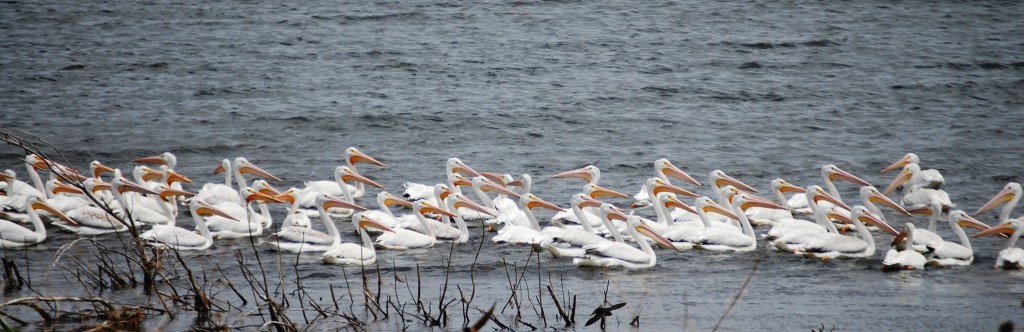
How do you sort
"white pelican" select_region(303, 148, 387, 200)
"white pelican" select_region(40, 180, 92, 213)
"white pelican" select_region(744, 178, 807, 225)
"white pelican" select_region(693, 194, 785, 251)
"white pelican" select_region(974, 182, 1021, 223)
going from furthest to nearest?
"white pelican" select_region(303, 148, 387, 200) → "white pelican" select_region(744, 178, 807, 225) → "white pelican" select_region(974, 182, 1021, 223) → "white pelican" select_region(40, 180, 92, 213) → "white pelican" select_region(693, 194, 785, 251)

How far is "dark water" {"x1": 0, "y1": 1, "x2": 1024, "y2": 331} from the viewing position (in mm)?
9172

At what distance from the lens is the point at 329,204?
1059 cm

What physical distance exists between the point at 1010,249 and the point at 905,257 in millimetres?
874

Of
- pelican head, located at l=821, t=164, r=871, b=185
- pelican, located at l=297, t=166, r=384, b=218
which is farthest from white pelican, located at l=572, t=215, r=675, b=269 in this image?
pelican head, located at l=821, t=164, r=871, b=185

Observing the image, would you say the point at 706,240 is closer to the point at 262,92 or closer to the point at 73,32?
the point at 262,92

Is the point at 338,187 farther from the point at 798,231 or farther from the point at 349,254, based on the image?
the point at 798,231

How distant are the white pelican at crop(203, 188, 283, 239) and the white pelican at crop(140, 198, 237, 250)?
0.18 metres

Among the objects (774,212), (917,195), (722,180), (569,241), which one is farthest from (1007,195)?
(569,241)

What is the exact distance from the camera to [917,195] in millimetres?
11898

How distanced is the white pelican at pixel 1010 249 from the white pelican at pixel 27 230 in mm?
7676

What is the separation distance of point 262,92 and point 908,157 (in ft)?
32.2

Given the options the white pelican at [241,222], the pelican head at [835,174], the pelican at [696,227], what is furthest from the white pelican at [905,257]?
the white pelican at [241,222]

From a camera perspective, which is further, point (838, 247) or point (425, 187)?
point (425, 187)

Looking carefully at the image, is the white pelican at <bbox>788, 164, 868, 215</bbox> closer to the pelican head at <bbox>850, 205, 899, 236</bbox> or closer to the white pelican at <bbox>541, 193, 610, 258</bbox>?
the pelican head at <bbox>850, 205, 899, 236</bbox>
